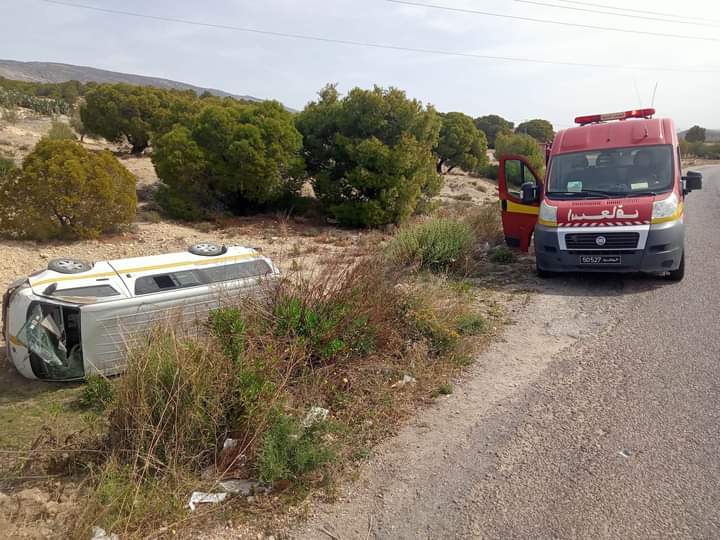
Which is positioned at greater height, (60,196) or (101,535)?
(60,196)

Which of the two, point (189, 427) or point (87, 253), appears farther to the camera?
point (87, 253)

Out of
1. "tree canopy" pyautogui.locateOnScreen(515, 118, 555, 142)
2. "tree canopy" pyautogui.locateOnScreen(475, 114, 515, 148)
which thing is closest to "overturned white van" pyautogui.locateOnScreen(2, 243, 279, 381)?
"tree canopy" pyautogui.locateOnScreen(515, 118, 555, 142)

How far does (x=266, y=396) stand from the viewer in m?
3.88

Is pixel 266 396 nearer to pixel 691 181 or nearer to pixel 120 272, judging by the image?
pixel 120 272

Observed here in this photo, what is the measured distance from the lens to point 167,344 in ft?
12.6

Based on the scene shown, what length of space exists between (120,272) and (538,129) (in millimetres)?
44342

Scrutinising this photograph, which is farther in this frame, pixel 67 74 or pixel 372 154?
pixel 67 74

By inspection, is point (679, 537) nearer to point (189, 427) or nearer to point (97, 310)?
point (189, 427)

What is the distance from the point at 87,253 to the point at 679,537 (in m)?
11.9

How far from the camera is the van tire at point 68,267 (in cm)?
658

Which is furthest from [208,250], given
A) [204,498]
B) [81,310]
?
[204,498]

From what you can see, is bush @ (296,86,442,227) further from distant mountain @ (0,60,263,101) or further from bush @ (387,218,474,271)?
distant mountain @ (0,60,263,101)

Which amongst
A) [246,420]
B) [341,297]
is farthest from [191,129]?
[246,420]

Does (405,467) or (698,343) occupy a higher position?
(698,343)
